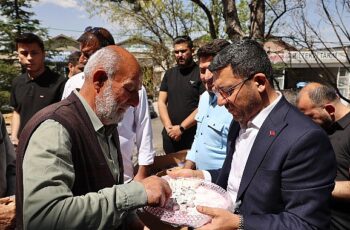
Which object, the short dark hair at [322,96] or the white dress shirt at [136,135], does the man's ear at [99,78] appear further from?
the short dark hair at [322,96]

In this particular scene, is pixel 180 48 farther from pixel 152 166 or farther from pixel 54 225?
pixel 54 225

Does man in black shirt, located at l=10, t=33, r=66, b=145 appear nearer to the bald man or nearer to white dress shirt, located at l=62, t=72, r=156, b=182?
white dress shirt, located at l=62, t=72, r=156, b=182

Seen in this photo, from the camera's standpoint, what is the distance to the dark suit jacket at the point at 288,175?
1.55 m

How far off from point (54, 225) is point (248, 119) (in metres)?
1.13

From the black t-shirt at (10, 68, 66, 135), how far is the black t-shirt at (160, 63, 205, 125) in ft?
4.64

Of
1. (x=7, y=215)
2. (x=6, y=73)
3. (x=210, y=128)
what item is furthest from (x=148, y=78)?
(x=7, y=215)

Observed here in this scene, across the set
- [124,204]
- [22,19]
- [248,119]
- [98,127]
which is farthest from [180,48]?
[22,19]

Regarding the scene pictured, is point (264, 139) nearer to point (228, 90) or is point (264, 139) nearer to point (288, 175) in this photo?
point (288, 175)

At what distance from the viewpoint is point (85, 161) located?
1.45 meters

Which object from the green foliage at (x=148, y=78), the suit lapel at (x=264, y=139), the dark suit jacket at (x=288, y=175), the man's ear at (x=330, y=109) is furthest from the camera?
the green foliage at (x=148, y=78)

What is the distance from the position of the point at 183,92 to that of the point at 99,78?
2940 mm

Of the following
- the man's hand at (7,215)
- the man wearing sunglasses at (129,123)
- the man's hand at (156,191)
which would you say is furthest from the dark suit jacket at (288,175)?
the man's hand at (7,215)

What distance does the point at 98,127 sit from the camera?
5.16 feet

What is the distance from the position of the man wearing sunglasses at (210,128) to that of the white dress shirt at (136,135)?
440 millimetres
